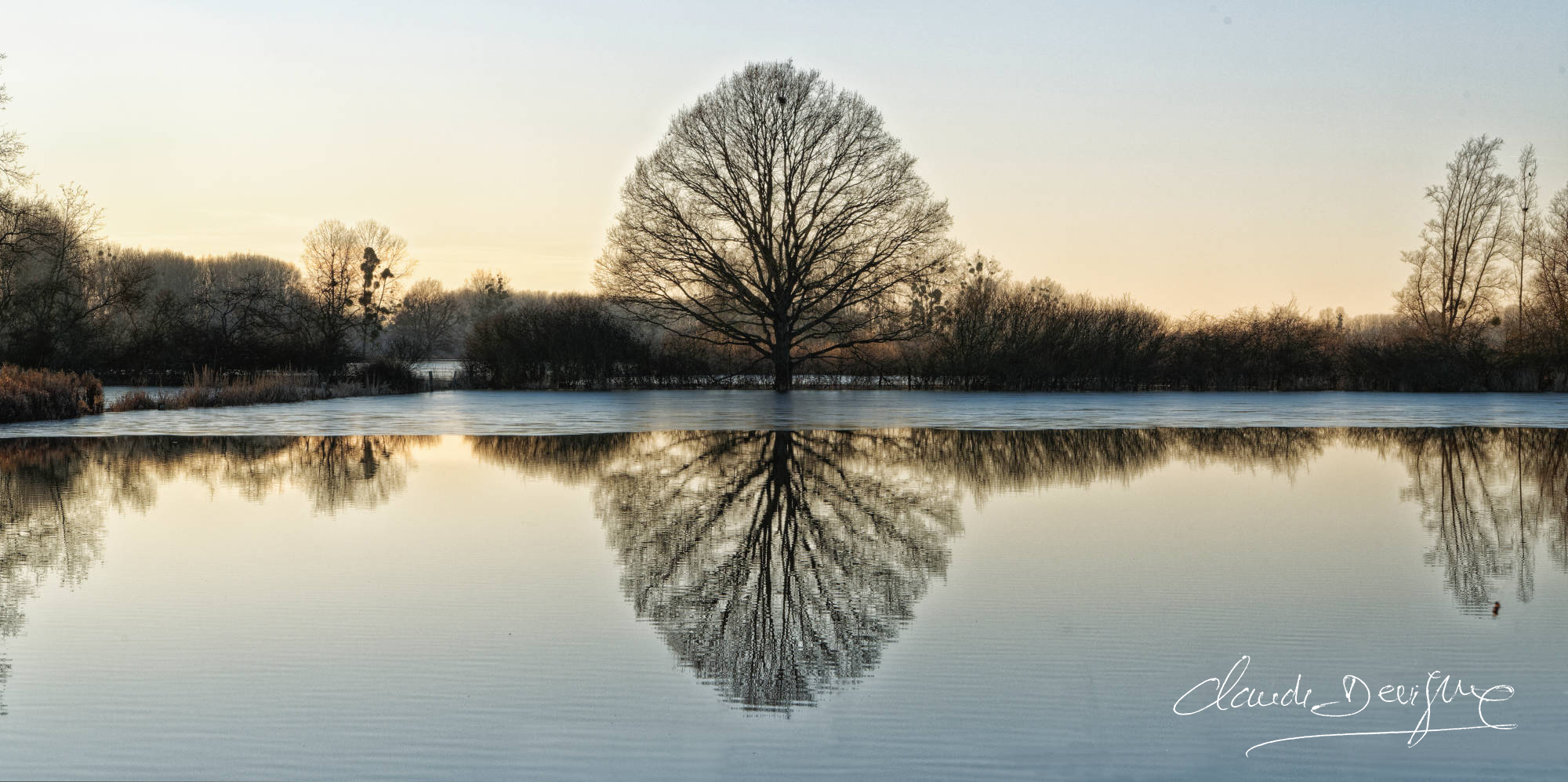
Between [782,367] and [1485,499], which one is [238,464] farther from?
[782,367]

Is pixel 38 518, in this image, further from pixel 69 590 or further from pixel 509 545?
pixel 509 545

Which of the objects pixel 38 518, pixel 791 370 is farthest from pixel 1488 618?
pixel 791 370

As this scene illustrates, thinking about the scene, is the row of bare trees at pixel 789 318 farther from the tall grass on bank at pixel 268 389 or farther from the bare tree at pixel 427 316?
the bare tree at pixel 427 316

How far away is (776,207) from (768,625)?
31.9m

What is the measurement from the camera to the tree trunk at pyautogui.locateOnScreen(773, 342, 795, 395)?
39625 millimetres

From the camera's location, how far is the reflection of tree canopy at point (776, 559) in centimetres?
618

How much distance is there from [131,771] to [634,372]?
40.0 metres

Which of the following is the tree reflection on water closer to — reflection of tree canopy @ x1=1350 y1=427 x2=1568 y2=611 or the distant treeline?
reflection of tree canopy @ x1=1350 y1=427 x2=1568 y2=611

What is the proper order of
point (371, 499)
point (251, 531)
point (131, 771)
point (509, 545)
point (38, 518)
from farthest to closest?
1. point (371, 499)
2. point (38, 518)
3. point (251, 531)
4. point (509, 545)
5. point (131, 771)

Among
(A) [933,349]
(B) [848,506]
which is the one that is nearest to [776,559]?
Answer: (B) [848,506]

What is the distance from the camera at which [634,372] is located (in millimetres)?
44281

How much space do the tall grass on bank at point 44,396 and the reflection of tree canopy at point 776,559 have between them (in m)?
17.9
